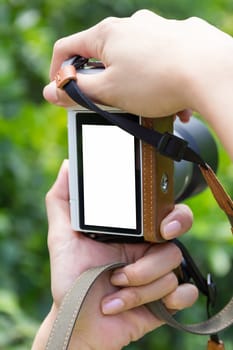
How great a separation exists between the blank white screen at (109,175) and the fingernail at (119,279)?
A: 0.08 metres

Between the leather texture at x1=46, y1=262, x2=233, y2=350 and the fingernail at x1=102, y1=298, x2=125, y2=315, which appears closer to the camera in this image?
the leather texture at x1=46, y1=262, x2=233, y2=350

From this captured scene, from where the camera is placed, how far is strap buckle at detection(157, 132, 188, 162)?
953 mm

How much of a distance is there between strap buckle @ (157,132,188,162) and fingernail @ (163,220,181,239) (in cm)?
12

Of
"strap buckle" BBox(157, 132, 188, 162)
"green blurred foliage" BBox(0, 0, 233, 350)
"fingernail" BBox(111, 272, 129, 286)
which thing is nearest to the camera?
"strap buckle" BBox(157, 132, 188, 162)

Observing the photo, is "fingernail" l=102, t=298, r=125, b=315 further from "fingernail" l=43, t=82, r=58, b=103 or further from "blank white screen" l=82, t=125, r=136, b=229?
"fingernail" l=43, t=82, r=58, b=103

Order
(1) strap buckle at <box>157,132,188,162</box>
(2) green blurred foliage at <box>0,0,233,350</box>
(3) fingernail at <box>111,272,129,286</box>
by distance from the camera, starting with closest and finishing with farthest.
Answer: (1) strap buckle at <box>157,132,188,162</box>
(3) fingernail at <box>111,272,129,286</box>
(2) green blurred foliage at <box>0,0,233,350</box>

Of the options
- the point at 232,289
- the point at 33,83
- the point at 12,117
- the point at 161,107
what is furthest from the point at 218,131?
the point at 33,83

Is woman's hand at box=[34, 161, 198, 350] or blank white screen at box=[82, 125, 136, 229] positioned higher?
blank white screen at box=[82, 125, 136, 229]

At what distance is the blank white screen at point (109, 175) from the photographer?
3.36 ft

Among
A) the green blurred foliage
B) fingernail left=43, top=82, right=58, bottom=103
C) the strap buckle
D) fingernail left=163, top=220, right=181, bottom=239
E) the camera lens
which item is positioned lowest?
the green blurred foliage

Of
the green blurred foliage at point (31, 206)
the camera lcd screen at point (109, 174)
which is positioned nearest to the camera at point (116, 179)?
the camera lcd screen at point (109, 174)

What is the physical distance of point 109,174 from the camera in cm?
104

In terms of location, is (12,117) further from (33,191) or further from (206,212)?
(206,212)

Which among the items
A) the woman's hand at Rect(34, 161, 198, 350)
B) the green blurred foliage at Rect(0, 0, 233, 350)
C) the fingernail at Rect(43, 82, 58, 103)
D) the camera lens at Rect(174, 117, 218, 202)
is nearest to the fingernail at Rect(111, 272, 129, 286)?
the woman's hand at Rect(34, 161, 198, 350)
